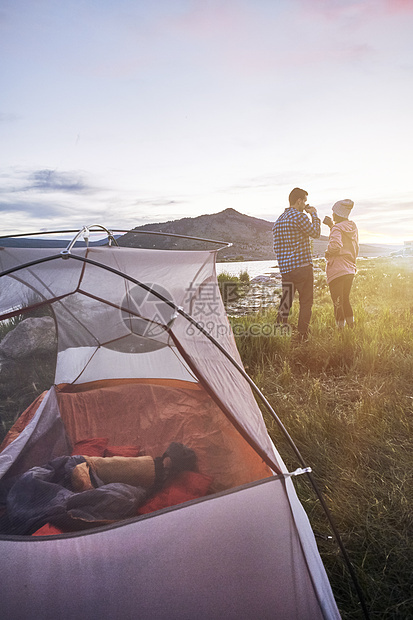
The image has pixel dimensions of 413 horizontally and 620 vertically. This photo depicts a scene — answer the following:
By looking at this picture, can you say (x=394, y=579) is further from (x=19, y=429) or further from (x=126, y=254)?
(x=19, y=429)

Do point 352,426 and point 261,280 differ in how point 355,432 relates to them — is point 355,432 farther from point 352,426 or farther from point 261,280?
point 261,280

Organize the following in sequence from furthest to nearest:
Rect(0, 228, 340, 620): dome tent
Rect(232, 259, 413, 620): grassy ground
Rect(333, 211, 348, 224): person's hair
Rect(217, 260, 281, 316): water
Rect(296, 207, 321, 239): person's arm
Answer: Rect(217, 260, 281, 316): water → Rect(333, 211, 348, 224): person's hair → Rect(296, 207, 321, 239): person's arm → Rect(232, 259, 413, 620): grassy ground → Rect(0, 228, 340, 620): dome tent

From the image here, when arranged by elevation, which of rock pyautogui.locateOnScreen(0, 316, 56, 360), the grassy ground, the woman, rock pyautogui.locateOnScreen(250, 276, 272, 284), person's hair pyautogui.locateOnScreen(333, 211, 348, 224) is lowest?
the grassy ground

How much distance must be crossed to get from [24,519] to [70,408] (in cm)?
140

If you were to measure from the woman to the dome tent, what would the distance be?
80.9 inches

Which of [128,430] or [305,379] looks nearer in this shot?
[128,430]

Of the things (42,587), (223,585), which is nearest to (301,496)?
(223,585)

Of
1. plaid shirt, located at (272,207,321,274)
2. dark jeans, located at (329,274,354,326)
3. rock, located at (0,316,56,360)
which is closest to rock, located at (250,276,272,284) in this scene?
dark jeans, located at (329,274,354,326)

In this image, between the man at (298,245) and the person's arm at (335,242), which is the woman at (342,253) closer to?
the person's arm at (335,242)

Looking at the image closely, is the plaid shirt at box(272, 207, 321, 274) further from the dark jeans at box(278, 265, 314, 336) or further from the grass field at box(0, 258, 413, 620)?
the grass field at box(0, 258, 413, 620)

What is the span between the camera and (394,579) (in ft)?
5.82

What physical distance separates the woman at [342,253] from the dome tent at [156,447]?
2.06 metres

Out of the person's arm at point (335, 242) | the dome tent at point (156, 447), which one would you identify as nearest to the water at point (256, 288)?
the person's arm at point (335, 242)

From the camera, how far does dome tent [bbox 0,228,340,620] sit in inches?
58.6
